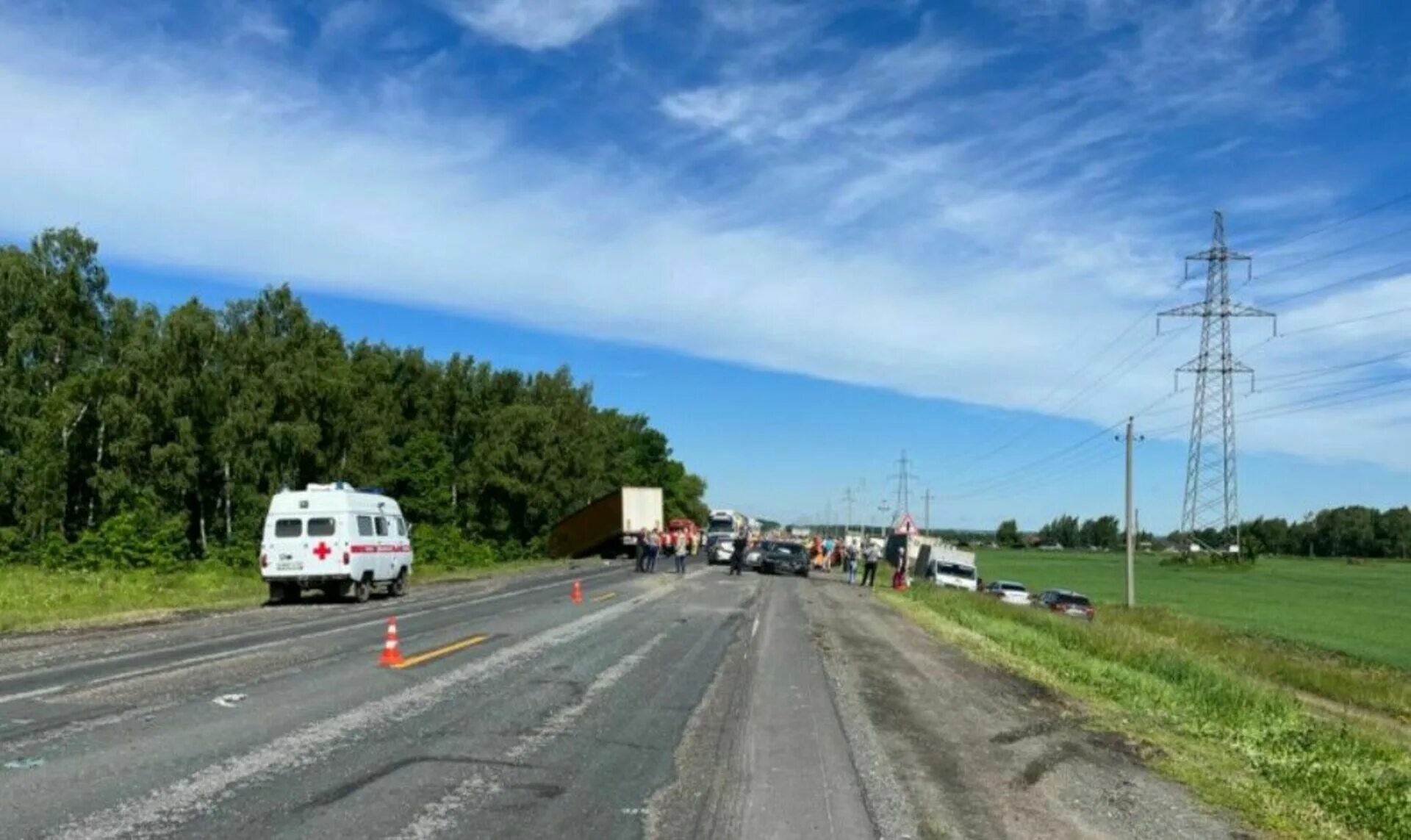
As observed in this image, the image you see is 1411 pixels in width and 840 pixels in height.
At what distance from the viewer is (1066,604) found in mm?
45344

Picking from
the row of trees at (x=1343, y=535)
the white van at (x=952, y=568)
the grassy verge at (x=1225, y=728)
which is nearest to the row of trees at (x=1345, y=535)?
the row of trees at (x=1343, y=535)

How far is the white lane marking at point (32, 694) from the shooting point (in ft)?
36.0

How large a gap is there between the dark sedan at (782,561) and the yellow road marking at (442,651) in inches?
1436

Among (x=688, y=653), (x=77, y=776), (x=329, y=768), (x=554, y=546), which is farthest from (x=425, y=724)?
(x=554, y=546)

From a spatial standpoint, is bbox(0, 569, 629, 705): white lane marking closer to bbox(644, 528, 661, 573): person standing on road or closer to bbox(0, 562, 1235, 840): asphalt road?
bbox(0, 562, 1235, 840): asphalt road

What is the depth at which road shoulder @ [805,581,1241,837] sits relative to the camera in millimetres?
7703

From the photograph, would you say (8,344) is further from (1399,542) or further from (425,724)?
(1399,542)

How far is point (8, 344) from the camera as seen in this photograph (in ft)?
180

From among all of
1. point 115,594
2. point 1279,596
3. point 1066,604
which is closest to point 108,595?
point 115,594

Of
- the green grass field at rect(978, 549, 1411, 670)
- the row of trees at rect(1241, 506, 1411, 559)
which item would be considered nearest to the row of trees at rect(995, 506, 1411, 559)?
the row of trees at rect(1241, 506, 1411, 559)

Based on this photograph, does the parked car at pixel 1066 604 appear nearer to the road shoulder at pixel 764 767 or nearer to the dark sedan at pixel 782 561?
the dark sedan at pixel 782 561

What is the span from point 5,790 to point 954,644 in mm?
17749

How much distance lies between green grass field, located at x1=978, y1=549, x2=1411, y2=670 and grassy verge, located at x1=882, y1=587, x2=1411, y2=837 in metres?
11.7

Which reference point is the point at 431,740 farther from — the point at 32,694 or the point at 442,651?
the point at 442,651
